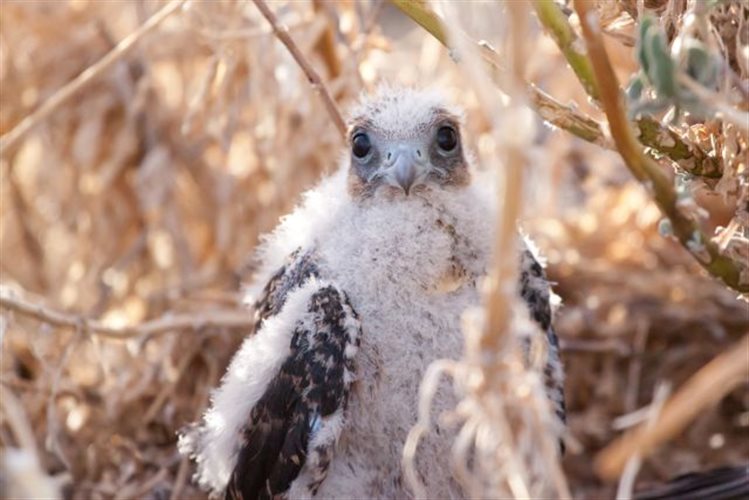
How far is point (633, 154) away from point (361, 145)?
42.4 inches

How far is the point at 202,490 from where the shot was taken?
11.8ft

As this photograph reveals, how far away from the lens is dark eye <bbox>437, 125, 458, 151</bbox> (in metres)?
3.09

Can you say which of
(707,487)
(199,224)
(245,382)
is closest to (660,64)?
(245,382)

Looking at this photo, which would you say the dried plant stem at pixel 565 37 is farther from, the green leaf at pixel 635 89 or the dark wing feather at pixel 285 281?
the dark wing feather at pixel 285 281

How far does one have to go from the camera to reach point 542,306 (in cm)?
305

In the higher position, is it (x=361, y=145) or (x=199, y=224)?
(x=361, y=145)

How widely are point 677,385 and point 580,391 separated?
0.31m

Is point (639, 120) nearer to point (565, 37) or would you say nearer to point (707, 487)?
point (565, 37)

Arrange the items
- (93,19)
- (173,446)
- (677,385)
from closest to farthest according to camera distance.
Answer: (173,446), (677,385), (93,19)

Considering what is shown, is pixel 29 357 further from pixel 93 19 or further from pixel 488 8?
pixel 488 8

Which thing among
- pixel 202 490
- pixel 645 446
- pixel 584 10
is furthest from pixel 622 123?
pixel 202 490

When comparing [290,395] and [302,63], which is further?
[302,63]

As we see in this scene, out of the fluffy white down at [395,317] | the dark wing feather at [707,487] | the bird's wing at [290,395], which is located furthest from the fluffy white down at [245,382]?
the dark wing feather at [707,487]

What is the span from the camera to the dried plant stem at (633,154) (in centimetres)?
203
